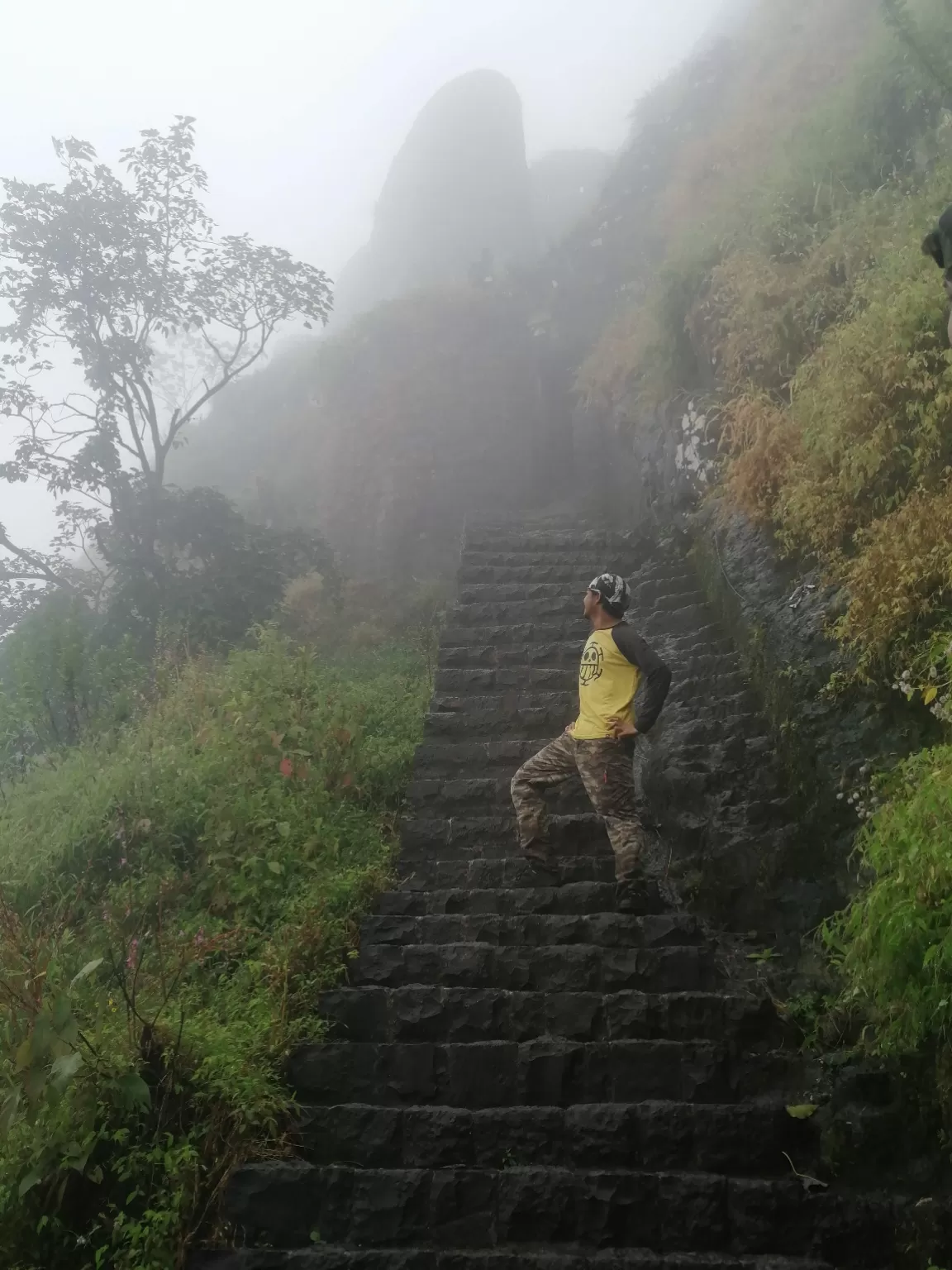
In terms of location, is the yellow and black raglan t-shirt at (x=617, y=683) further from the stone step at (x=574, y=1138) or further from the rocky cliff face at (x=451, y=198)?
the rocky cliff face at (x=451, y=198)

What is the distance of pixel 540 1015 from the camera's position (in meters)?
3.91

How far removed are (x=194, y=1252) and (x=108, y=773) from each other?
3864 mm

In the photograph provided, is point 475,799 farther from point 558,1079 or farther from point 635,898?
point 558,1079

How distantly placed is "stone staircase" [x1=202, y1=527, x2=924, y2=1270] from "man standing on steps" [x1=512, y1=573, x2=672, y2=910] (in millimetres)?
291

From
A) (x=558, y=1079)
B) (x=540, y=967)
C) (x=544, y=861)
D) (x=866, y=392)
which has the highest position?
(x=866, y=392)

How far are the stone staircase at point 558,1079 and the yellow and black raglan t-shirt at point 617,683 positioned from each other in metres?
0.85

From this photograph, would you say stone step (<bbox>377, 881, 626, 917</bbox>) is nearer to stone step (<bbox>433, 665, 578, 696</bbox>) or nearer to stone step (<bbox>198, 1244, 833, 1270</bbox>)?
stone step (<bbox>198, 1244, 833, 1270</bbox>)

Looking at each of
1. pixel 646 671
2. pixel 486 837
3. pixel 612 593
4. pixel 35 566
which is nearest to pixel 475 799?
pixel 486 837

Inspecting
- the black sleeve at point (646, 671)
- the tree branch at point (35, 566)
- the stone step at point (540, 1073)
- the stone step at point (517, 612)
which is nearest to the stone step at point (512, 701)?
the stone step at point (517, 612)

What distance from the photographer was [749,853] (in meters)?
4.72

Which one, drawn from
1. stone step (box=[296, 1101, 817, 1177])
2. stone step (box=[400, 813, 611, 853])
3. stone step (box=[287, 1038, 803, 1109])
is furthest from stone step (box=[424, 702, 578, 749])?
stone step (box=[296, 1101, 817, 1177])

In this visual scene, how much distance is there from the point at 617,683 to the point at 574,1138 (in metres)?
2.36

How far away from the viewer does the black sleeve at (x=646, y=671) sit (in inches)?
186

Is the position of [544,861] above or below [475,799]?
below
